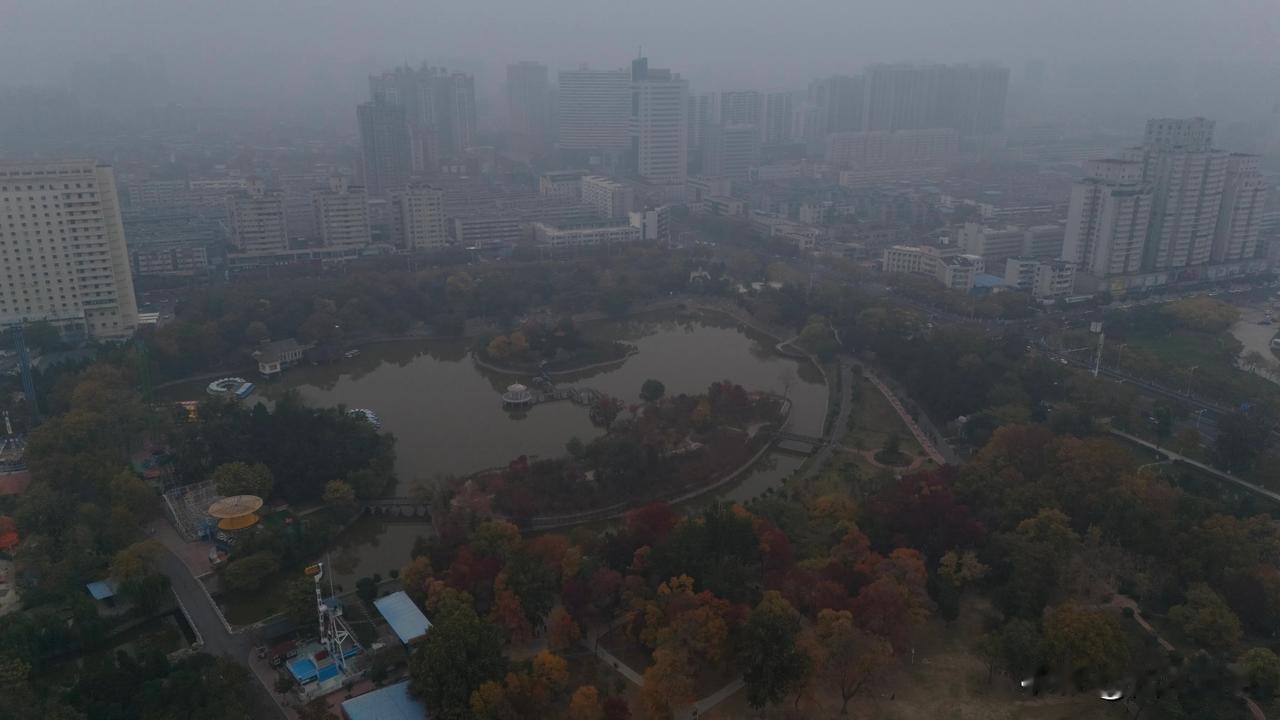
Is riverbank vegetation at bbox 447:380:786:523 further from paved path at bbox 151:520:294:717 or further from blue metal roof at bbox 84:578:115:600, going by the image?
blue metal roof at bbox 84:578:115:600

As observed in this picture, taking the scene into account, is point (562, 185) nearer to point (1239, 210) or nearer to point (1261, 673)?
point (1239, 210)

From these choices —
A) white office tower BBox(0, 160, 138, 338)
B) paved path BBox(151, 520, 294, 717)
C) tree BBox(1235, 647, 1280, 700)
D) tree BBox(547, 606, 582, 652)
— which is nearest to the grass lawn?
tree BBox(1235, 647, 1280, 700)

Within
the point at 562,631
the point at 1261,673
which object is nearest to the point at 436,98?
the point at 562,631

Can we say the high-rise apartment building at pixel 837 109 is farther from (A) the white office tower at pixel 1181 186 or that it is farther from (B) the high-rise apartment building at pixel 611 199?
(A) the white office tower at pixel 1181 186

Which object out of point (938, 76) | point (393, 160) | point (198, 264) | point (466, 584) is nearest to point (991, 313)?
point (466, 584)

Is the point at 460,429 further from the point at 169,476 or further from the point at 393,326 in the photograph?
the point at 393,326

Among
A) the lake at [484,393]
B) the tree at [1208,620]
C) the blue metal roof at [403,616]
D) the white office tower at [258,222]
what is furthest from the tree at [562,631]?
the white office tower at [258,222]
